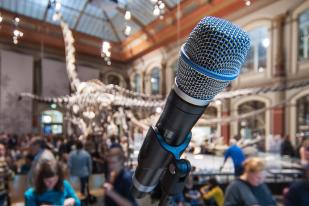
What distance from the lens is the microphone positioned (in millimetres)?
580

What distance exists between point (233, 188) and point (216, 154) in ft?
22.3

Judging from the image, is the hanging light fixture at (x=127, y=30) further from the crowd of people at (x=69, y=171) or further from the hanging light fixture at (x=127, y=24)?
the crowd of people at (x=69, y=171)

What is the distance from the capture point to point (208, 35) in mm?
587

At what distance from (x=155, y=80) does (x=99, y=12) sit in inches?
46.8

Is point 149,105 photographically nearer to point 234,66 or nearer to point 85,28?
point 85,28

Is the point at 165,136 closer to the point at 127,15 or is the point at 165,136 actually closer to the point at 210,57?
the point at 210,57

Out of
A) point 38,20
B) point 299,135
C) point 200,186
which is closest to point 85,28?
point 38,20

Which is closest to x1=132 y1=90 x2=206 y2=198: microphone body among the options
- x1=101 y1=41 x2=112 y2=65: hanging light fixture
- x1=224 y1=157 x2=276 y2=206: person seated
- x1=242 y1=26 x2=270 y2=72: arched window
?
x1=224 y1=157 x2=276 y2=206: person seated

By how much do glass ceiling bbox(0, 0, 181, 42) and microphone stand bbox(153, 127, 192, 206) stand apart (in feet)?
6.38

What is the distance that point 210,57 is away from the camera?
0.58 m

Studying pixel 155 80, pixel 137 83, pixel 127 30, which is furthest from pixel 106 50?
pixel 155 80

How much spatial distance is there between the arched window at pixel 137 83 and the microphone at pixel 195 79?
246 centimetres

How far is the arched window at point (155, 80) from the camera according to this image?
3553 millimetres

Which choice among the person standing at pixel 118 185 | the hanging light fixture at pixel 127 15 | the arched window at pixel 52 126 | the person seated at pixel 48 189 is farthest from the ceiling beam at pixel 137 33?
the person seated at pixel 48 189
